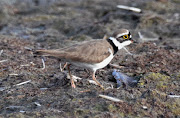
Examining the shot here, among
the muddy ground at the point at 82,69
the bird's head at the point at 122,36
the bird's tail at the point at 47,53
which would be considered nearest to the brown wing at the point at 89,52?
the bird's tail at the point at 47,53

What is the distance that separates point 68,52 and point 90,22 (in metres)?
5.21

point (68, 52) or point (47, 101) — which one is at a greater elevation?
point (68, 52)

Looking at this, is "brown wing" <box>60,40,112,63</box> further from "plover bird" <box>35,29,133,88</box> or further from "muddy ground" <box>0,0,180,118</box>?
"muddy ground" <box>0,0,180,118</box>

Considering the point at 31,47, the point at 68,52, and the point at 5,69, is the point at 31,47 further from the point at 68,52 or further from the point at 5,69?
the point at 68,52

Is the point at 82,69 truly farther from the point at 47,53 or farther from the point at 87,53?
the point at 47,53

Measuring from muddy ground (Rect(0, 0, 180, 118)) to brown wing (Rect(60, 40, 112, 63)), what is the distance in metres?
0.47

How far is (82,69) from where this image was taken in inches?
229

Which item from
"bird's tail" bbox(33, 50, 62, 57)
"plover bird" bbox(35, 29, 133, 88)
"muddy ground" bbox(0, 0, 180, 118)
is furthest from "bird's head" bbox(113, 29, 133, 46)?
"bird's tail" bbox(33, 50, 62, 57)

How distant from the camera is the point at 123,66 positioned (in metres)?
6.06

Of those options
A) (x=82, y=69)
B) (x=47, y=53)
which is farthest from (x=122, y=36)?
(x=47, y=53)

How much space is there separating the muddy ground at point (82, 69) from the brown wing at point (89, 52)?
0.47 metres

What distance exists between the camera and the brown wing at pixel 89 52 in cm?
472

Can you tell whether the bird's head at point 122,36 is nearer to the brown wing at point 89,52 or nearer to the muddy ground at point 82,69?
the brown wing at point 89,52

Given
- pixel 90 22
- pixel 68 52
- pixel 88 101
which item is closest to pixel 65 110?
pixel 88 101
